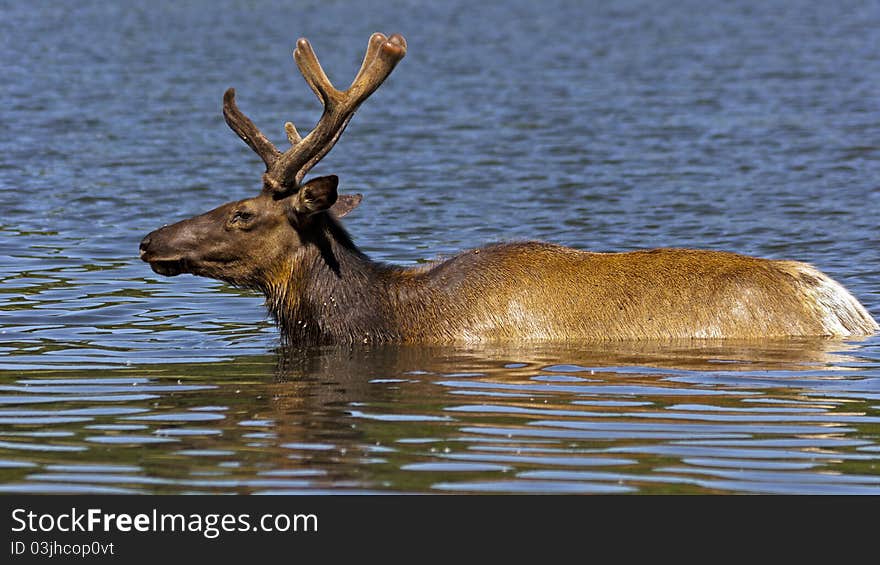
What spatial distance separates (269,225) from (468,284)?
1412 millimetres

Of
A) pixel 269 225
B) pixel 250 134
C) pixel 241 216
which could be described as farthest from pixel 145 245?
pixel 250 134

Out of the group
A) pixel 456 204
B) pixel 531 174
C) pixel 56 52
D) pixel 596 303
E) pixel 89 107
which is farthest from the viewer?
pixel 56 52

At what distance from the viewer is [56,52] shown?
110 feet

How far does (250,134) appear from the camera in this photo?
1253cm

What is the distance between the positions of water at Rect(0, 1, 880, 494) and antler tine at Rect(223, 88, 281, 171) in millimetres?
1328

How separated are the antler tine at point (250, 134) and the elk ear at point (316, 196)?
1.31ft

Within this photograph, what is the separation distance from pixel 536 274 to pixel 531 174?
9351 millimetres

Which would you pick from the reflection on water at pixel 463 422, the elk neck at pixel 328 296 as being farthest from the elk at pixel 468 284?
the reflection on water at pixel 463 422

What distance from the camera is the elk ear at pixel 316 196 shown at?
11.6 m

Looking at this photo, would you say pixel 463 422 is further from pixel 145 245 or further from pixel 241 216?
pixel 145 245

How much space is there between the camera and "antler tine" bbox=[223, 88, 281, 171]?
12.3 m
